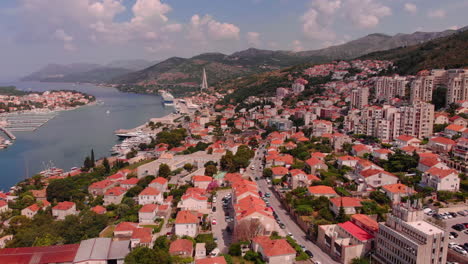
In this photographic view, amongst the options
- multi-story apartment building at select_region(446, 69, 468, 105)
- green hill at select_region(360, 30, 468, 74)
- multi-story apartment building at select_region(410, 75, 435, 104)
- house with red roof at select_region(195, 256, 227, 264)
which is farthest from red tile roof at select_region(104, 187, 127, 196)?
green hill at select_region(360, 30, 468, 74)

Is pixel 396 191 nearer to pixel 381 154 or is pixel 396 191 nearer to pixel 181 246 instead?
pixel 381 154

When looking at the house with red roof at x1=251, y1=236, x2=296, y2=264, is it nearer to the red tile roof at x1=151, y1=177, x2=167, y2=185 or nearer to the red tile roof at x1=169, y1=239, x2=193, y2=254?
the red tile roof at x1=169, y1=239, x2=193, y2=254

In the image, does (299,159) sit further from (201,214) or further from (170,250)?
(170,250)

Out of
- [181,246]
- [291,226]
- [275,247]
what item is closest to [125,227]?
[181,246]

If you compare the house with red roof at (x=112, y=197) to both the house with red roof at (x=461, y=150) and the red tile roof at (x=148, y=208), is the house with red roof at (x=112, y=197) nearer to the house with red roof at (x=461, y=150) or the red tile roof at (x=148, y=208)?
the red tile roof at (x=148, y=208)

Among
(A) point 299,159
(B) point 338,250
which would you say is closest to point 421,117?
(A) point 299,159
